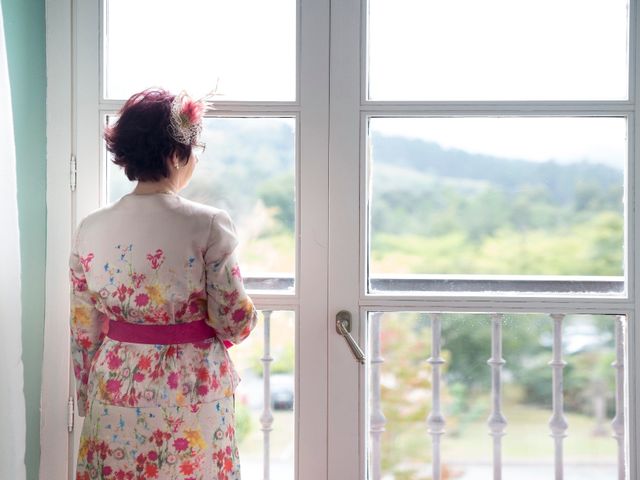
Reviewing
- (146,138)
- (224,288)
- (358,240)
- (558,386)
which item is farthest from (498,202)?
(146,138)

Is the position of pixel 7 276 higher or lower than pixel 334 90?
lower

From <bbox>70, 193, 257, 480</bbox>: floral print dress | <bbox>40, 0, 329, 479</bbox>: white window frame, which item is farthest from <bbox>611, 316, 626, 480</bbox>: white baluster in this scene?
<bbox>70, 193, 257, 480</bbox>: floral print dress

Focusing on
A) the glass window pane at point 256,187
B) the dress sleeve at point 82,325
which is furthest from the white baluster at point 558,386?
the dress sleeve at point 82,325

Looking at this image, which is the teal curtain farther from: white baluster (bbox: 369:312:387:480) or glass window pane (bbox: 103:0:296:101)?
white baluster (bbox: 369:312:387:480)

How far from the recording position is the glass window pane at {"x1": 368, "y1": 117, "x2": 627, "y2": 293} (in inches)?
85.1

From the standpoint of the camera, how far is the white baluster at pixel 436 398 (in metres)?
2.19

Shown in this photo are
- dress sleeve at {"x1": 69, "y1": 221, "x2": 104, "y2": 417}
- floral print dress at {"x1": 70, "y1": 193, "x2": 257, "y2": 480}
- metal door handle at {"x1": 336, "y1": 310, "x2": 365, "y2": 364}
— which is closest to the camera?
floral print dress at {"x1": 70, "y1": 193, "x2": 257, "y2": 480}

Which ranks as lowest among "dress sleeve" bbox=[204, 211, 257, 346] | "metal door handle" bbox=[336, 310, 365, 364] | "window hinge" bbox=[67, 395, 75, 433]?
"window hinge" bbox=[67, 395, 75, 433]

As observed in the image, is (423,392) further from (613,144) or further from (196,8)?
(196,8)

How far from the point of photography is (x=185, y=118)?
5.88ft

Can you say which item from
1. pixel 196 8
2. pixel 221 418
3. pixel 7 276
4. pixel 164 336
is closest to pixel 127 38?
pixel 196 8

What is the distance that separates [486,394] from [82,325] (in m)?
1.15

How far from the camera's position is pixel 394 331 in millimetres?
2207

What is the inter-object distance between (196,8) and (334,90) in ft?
1.57
